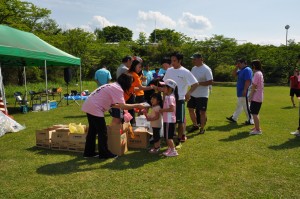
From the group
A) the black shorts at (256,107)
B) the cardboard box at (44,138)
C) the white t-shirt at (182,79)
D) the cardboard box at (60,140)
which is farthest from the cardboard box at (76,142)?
the black shorts at (256,107)

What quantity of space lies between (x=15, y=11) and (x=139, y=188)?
2519cm

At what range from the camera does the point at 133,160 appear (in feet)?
16.8

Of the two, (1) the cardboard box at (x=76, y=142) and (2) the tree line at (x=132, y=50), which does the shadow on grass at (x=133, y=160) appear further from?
(2) the tree line at (x=132, y=50)

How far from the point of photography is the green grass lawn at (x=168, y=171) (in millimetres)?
3789

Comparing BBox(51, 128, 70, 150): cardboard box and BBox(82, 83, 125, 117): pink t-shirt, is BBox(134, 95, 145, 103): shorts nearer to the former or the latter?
BBox(51, 128, 70, 150): cardboard box

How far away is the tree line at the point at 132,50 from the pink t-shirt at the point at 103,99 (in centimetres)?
2172

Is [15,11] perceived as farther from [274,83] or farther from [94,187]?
[274,83]

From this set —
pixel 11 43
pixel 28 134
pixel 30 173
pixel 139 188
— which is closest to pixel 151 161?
pixel 139 188

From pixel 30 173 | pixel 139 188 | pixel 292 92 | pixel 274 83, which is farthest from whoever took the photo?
pixel 274 83

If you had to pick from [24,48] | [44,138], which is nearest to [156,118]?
[44,138]

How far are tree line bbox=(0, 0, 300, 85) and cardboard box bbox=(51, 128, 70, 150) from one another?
21.2 meters

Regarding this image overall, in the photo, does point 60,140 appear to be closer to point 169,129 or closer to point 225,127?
point 169,129

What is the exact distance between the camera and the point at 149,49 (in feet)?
142

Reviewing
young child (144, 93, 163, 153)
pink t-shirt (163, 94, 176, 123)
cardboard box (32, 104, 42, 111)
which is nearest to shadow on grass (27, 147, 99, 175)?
young child (144, 93, 163, 153)
